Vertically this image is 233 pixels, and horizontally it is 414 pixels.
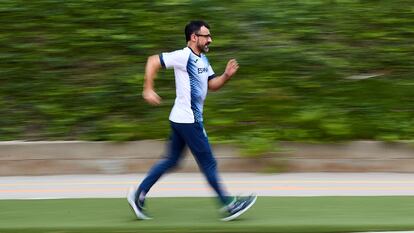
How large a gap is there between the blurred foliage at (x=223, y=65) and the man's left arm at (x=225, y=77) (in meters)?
3.01

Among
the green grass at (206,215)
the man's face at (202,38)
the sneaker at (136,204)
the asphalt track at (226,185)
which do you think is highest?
the man's face at (202,38)

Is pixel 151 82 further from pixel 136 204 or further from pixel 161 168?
pixel 136 204

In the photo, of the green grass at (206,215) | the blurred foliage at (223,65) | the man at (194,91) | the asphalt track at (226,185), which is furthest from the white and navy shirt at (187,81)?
the blurred foliage at (223,65)

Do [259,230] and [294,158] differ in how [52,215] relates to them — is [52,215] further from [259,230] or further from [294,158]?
[294,158]

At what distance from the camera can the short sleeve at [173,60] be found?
22.3ft

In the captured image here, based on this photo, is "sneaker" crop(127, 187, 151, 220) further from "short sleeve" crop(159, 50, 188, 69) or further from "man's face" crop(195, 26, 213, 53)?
"man's face" crop(195, 26, 213, 53)

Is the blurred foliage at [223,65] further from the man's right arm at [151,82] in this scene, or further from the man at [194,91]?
the man's right arm at [151,82]

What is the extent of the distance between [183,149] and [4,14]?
282 inches

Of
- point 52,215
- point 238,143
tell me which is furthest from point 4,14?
point 52,215

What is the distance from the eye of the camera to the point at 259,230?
6.74 m

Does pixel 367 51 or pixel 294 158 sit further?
pixel 367 51

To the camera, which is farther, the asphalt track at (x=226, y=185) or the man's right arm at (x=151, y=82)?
the asphalt track at (x=226, y=185)

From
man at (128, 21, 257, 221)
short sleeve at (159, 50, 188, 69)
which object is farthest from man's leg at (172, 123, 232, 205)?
short sleeve at (159, 50, 188, 69)

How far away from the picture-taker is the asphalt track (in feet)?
28.8
